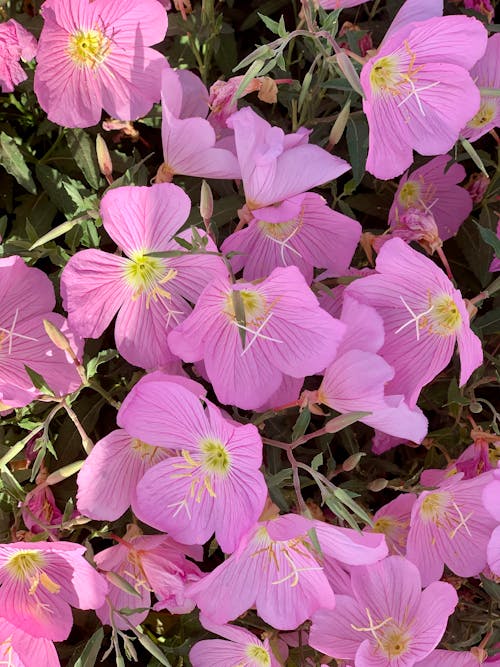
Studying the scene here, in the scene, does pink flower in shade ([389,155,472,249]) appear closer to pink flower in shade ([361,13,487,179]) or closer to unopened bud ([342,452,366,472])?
pink flower in shade ([361,13,487,179])

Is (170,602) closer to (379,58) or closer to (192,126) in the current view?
(192,126)

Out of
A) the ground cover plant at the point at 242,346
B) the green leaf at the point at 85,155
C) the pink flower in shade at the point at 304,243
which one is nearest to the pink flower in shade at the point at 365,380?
the ground cover plant at the point at 242,346

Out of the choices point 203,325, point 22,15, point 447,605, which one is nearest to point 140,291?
point 203,325

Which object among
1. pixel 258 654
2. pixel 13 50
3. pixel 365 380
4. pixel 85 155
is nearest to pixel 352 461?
pixel 365 380

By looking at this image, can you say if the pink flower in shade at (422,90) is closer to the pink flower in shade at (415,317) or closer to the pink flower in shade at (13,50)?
the pink flower in shade at (415,317)

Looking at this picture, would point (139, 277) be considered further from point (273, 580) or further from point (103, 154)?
point (273, 580)

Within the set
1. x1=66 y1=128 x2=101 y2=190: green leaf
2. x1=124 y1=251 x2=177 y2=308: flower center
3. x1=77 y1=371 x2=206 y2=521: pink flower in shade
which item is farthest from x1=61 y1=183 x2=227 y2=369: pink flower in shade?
x1=66 y1=128 x2=101 y2=190: green leaf

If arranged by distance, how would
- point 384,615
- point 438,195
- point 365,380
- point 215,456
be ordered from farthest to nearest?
point 438,195
point 384,615
point 215,456
point 365,380
